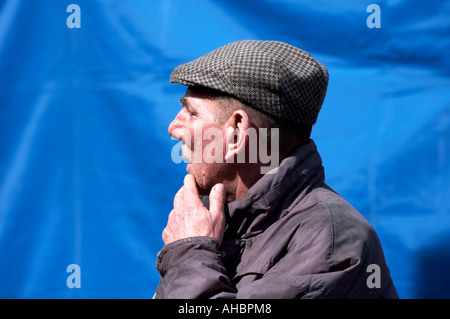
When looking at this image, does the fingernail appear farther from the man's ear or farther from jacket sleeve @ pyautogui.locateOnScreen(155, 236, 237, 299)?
jacket sleeve @ pyautogui.locateOnScreen(155, 236, 237, 299)

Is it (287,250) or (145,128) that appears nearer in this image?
(287,250)

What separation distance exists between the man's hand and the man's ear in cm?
12

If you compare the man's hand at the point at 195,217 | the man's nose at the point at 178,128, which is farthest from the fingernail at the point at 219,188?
the man's nose at the point at 178,128

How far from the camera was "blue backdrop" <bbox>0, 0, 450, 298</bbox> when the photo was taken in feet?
7.75

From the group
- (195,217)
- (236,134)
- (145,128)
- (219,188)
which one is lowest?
(195,217)

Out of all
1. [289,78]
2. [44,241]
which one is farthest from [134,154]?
[289,78]

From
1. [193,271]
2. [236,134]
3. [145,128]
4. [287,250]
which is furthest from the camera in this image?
[145,128]

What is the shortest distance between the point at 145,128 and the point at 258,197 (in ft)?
3.45

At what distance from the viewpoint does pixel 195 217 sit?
1621 mm

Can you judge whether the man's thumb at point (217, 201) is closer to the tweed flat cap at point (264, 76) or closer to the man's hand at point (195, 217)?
the man's hand at point (195, 217)

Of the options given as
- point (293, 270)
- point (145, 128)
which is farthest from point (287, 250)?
point (145, 128)

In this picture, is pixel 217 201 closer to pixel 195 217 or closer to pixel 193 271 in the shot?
pixel 195 217

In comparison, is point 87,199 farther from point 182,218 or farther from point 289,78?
point 289,78
